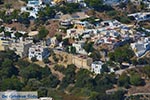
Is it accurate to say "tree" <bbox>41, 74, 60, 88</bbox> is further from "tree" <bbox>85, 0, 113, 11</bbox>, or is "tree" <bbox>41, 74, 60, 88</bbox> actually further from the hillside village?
"tree" <bbox>85, 0, 113, 11</bbox>

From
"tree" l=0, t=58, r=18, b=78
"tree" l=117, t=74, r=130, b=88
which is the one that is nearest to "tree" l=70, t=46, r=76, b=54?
"tree" l=0, t=58, r=18, b=78

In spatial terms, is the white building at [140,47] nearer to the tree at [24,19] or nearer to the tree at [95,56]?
the tree at [95,56]

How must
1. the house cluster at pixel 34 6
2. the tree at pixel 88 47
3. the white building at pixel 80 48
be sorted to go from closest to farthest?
the tree at pixel 88 47 → the white building at pixel 80 48 → the house cluster at pixel 34 6

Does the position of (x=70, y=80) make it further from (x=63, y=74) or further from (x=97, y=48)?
(x=97, y=48)

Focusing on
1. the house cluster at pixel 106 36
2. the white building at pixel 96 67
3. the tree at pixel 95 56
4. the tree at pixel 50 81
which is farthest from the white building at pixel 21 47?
the white building at pixel 96 67

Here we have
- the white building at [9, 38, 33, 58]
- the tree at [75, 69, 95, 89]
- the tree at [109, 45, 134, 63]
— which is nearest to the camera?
the tree at [75, 69, 95, 89]

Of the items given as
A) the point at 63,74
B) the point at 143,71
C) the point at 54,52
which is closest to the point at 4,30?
the point at 54,52

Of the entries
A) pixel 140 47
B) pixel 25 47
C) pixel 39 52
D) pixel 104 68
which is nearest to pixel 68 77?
pixel 104 68
